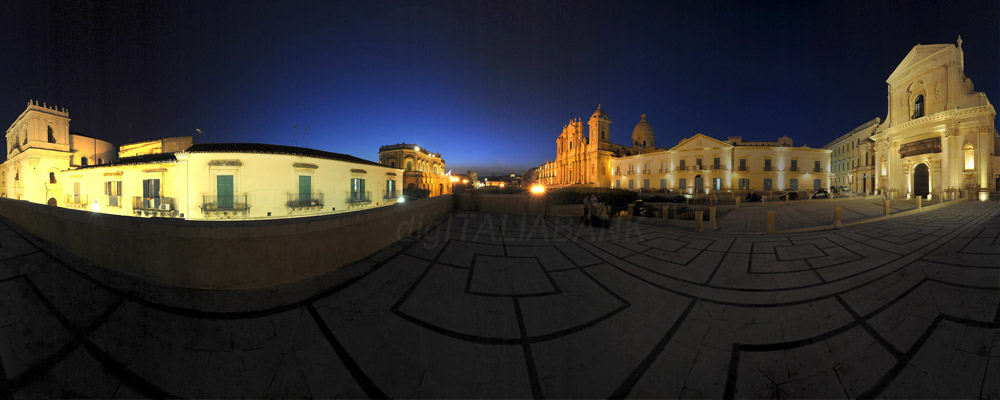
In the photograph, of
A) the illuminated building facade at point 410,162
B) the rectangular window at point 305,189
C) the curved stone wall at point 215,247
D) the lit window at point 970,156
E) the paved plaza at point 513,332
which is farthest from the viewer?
the illuminated building facade at point 410,162

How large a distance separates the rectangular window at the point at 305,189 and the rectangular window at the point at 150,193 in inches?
239

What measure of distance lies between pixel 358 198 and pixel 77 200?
51.0 feet

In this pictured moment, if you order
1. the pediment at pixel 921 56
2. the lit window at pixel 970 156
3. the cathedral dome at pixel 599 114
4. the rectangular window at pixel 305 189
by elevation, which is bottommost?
the rectangular window at pixel 305 189

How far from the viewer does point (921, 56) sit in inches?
687

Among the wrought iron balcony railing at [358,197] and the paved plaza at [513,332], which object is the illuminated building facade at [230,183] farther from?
the paved plaza at [513,332]

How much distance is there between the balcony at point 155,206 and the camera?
1269 centimetres

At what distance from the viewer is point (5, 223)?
7.14 meters

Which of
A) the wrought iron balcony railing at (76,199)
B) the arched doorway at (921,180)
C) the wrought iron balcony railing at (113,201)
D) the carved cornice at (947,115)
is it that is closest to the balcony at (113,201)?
the wrought iron balcony railing at (113,201)

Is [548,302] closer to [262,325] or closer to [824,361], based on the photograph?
[824,361]

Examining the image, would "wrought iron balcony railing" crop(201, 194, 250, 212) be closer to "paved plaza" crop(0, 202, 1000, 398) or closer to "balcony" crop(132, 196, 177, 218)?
"balcony" crop(132, 196, 177, 218)

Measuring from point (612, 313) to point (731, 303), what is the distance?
1.63m

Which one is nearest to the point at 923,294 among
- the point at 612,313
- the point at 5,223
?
the point at 612,313

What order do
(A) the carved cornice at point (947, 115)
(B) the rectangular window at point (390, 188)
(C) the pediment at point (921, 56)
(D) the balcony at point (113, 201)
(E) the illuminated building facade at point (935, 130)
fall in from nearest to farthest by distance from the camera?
(D) the balcony at point (113, 201), (A) the carved cornice at point (947, 115), (E) the illuminated building facade at point (935, 130), (C) the pediment at point (921, 56), (B) the rectangular window at point (390, 188)

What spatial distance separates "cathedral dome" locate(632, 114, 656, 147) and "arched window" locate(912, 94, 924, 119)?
82.1 feet
